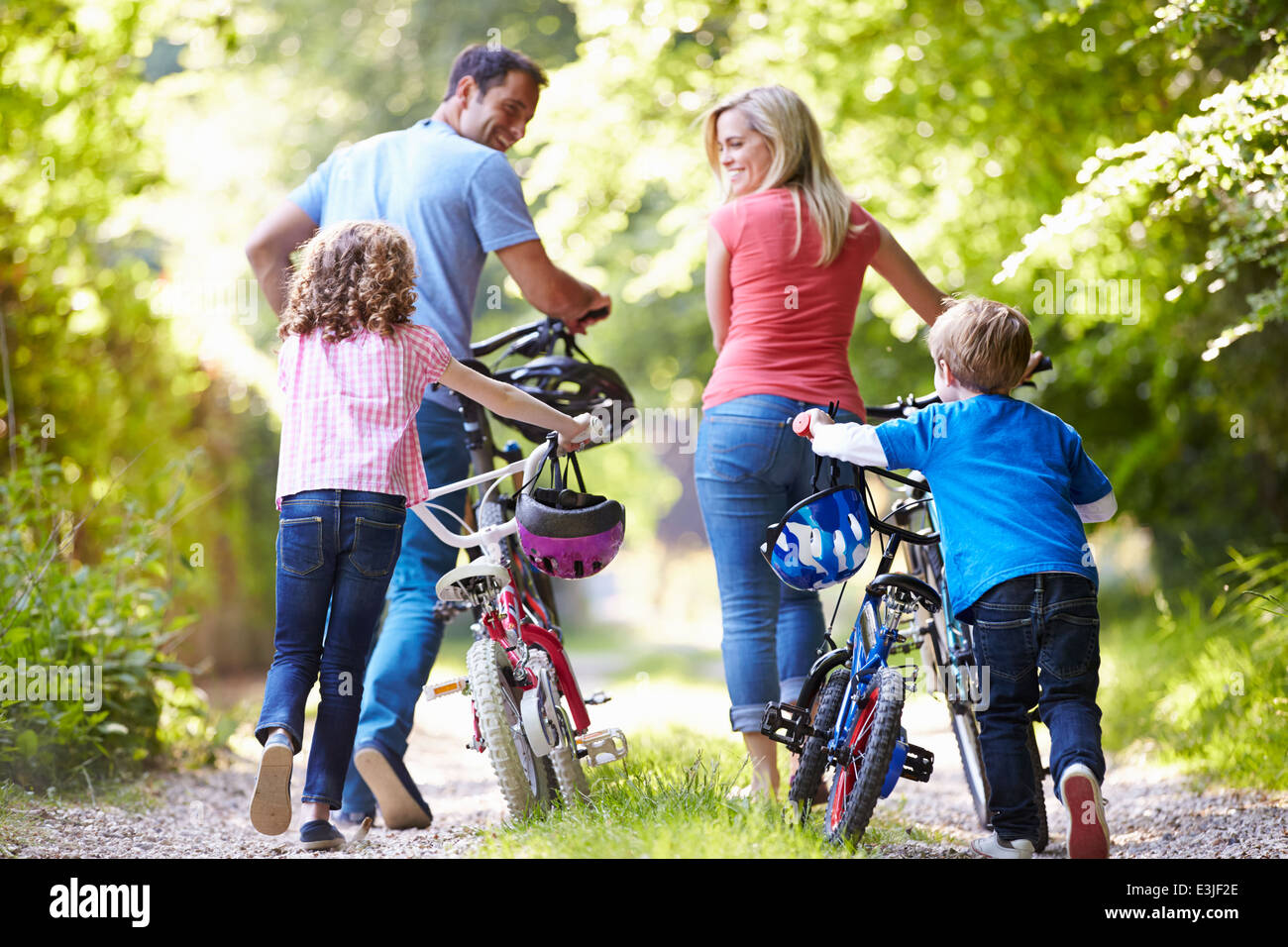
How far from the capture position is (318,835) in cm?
305

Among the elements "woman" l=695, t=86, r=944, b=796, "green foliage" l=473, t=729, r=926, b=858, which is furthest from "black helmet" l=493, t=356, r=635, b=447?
"green foliage" l=473, t=729, r=926, b=858

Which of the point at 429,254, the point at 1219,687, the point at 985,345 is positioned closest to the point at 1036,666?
the point at 985,345

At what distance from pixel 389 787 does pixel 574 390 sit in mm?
1245

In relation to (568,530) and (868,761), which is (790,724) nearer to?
(868,761)

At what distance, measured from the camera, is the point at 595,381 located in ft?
11.8

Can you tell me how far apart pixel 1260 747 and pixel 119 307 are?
5440 millimetres

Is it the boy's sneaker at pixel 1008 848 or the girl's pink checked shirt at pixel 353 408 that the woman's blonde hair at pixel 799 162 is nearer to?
the girl's pink checked shirt at pixel 353 408

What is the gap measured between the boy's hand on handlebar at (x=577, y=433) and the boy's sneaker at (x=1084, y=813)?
1.42 metres

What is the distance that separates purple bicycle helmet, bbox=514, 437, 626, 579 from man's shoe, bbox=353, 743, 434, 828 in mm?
781

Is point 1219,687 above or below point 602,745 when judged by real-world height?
below

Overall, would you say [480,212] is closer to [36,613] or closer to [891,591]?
[891,591]

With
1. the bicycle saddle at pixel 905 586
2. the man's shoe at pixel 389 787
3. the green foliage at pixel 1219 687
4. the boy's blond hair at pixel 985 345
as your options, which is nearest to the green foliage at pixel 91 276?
the man's shoe at pixel 389 787
